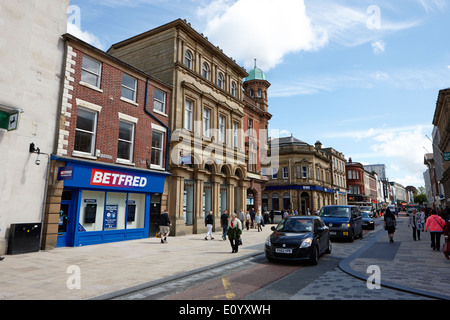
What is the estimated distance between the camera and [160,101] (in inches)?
717

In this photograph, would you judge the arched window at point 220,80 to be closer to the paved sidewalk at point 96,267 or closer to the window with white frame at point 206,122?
the window with white frame at point 206,122

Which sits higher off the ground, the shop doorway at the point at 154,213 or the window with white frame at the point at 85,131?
the window with white frame at the point at 85,131

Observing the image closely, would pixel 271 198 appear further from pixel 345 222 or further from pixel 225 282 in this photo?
pixel 225 282

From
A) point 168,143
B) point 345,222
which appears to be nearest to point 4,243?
point 168,143

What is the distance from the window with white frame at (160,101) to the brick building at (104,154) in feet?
0.22

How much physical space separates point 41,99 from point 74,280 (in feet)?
28.1

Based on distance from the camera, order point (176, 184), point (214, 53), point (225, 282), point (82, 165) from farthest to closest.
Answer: point (214, 53) → point (176, 184) → point (82, 165) → point (225, 282)

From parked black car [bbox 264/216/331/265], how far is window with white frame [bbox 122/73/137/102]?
11.3 meters

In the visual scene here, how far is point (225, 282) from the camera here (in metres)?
7.06

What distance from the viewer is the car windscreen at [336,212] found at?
15655 millimetres

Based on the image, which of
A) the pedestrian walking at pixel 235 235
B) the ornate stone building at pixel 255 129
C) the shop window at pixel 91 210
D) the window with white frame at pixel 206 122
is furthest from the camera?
the ornate stone building at pixel 255 129

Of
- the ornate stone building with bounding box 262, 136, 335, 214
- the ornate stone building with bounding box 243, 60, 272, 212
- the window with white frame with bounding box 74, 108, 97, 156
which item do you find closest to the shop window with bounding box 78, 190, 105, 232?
the window with white frame with bounding box 74, 108, 97, 156

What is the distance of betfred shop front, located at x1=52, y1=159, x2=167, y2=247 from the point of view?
1277cm

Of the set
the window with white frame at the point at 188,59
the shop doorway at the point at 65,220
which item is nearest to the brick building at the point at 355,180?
the window with white frame at the point at 188,59
